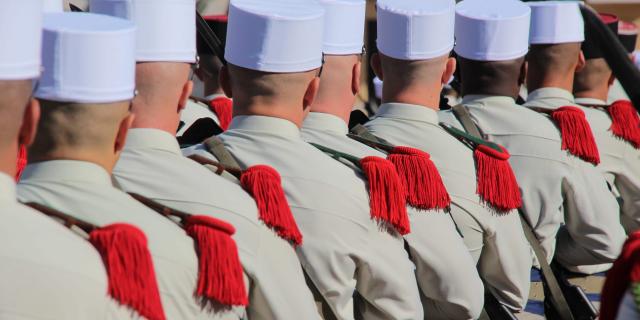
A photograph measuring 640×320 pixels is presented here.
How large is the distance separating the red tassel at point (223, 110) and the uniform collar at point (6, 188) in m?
3.02

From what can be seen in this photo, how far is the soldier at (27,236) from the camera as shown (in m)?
2.29

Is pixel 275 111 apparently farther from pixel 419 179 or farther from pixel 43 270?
pixel 43 270

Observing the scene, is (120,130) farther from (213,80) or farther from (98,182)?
(213,80)

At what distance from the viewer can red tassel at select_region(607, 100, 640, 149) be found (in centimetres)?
533

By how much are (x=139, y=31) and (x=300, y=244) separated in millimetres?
663

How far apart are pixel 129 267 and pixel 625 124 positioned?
3278 millimetres

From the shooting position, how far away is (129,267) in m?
2.50

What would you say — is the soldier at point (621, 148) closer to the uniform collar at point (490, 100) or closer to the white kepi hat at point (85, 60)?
the uniform collar at point (490, 100)

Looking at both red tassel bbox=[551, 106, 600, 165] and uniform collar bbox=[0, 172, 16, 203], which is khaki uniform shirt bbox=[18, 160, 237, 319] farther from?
red tassel bbox=[551, 106, 600, 165]

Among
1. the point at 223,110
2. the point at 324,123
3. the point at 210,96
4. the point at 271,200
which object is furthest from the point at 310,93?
the point at 210,96

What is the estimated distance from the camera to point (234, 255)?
9.17 feet

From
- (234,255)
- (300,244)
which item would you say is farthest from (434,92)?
(234,255)

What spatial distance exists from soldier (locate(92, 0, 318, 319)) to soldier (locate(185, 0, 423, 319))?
0.26 m

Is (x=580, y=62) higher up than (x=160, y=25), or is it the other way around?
(x=160, y=25)
